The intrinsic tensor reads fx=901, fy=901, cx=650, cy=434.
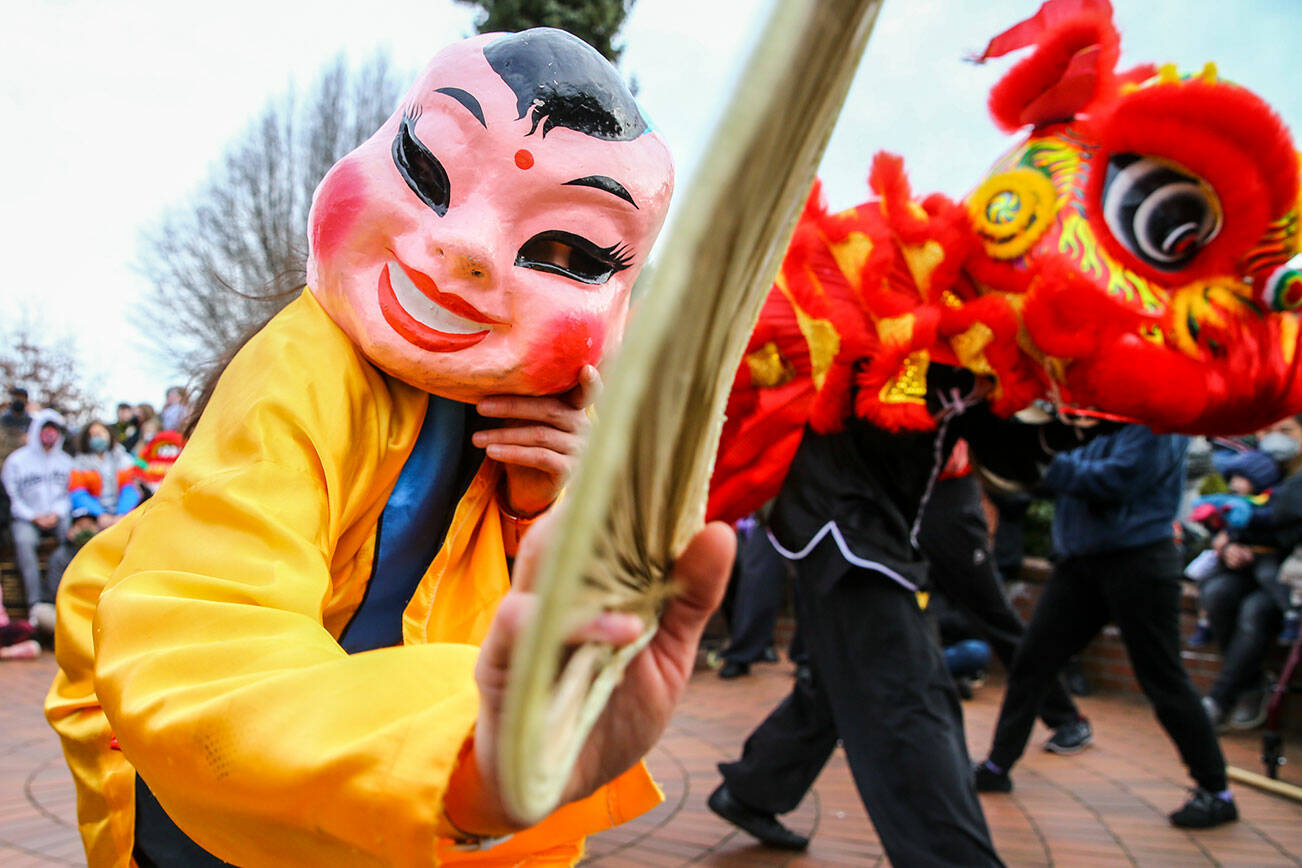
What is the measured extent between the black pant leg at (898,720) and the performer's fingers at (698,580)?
1709 millimetres

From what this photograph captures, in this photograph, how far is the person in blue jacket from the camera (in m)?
3.46

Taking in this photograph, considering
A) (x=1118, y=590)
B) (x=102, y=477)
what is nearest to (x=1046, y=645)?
(x=1118, y=590)

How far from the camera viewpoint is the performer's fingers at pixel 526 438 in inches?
52.2

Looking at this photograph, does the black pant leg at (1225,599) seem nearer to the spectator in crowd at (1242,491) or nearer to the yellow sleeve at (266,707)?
the spectator in crowd at (1242,491)

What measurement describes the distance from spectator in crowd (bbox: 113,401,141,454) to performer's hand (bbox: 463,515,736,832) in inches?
359

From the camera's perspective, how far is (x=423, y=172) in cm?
122

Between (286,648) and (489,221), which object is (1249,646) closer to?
(489,221)

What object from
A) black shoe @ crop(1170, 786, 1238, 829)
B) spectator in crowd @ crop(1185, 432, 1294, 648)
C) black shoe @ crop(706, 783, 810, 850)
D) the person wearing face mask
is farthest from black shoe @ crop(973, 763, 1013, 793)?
spectator in crowd @ crop(1185, 432, 1294, 648)

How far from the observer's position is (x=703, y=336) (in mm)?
614

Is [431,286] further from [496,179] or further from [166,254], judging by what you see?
[166,254]

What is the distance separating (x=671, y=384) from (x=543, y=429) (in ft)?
2.48

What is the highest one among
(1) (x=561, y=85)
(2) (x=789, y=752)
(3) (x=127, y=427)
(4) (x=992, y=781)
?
(1) (x=561, y=85)

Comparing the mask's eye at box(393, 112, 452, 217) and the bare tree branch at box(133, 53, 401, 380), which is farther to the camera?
the bare tree branch at box(133, 53, 401, 380)

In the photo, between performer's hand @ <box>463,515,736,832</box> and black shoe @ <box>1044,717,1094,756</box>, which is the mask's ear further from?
black shoe @ <box>1044,717,1094,756</box>
